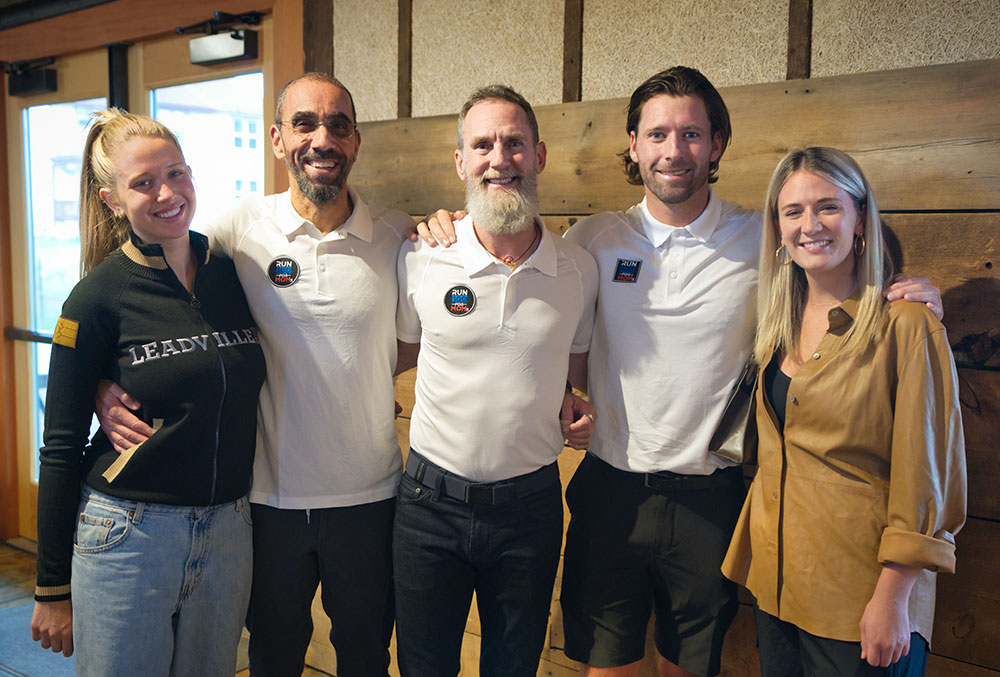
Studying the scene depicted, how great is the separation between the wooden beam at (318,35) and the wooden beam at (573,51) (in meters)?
1.03

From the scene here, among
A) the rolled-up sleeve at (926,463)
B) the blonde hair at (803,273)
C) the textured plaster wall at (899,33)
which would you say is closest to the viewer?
the rolled-up sleeve at (926,463)

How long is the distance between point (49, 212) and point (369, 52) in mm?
2641

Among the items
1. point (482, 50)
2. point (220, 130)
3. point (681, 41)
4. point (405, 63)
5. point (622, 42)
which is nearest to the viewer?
point (681, 41)

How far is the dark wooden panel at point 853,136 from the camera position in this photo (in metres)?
1.85

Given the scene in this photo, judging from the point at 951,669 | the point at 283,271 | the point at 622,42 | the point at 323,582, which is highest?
the point at 622,42

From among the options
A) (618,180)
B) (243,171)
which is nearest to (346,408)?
(618,180)

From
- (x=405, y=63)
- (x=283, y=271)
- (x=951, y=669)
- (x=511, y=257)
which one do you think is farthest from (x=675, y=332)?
(x=405, y=63)

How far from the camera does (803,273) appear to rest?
5.86 ft

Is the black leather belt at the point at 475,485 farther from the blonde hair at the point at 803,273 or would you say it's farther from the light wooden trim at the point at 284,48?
the light wooden trim at the point at 284,48

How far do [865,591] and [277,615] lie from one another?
4.63 feet

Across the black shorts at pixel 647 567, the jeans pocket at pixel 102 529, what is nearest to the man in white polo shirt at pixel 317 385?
the jeans pocket at pixel 102 529

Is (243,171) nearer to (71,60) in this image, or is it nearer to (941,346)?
(71,60)

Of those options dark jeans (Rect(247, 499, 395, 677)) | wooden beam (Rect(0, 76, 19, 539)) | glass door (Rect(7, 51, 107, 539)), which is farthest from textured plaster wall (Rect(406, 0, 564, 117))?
wooden beam (Rect(0, 76, 19, 539))

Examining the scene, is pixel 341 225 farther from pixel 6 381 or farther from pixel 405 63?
pixel 6 381
